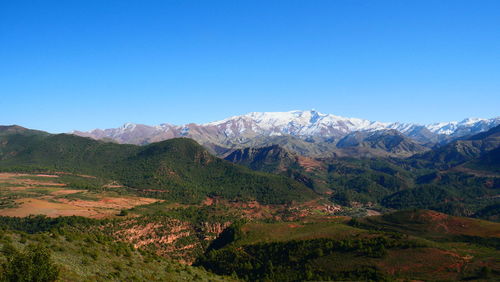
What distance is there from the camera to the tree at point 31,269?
3325 centimetres

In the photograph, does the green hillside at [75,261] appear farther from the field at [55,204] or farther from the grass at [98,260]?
the field at [55,204]

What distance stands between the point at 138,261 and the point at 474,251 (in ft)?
372

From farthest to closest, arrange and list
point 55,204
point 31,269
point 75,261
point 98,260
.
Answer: point 55,204, point 98,260, point 75,261, point 31,269

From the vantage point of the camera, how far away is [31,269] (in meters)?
33.8

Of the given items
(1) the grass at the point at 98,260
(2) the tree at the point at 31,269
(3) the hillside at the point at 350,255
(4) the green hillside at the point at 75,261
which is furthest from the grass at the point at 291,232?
(2) the tree at the point at 31,269

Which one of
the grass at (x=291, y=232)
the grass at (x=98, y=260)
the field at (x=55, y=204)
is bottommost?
the grass at (x=291, y=232)

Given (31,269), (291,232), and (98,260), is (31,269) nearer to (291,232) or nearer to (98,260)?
(98,260)

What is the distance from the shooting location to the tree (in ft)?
109

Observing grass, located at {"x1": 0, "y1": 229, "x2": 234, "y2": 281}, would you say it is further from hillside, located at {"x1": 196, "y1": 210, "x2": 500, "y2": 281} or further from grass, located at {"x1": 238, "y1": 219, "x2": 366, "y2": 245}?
grass, located at {"x1": 238, "y1": 219, "x2": 366, "y2": 245}

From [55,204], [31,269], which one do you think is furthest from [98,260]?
[55,204]

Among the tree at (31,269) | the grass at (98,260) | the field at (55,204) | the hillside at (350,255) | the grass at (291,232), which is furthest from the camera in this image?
the field at (55,204)

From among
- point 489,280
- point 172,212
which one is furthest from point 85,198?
point 489,280

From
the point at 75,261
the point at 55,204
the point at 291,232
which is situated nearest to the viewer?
the point at 75,261

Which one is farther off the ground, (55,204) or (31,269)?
(31,269)
